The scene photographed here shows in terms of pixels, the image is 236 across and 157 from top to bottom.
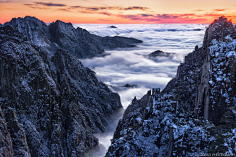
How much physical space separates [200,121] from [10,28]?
7781 centimetres

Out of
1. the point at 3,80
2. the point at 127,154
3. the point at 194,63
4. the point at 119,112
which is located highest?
the point at 194,63

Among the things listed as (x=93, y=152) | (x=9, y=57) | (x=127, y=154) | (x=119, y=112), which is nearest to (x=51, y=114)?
(x=9, y=57)

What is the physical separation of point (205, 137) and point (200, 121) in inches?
212

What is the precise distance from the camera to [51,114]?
77.2 meters

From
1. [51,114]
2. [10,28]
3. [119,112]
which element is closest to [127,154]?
[51,114]

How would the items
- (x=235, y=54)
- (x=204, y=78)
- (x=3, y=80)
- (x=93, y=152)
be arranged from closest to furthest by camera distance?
(x=235, y=54) → (x=204, y=78) → (x=3, y=80) → (x=93, y=152)

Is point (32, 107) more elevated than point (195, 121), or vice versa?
point (195, 121)

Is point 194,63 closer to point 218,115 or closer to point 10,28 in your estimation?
point 218,115

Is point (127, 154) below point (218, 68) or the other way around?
below

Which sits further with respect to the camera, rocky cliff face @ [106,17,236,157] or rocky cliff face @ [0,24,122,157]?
rocky cliff face @ [0,24,122,157]

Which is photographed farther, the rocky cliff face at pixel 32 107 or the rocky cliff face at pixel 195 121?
the rocky cliff face at pixel 32 107

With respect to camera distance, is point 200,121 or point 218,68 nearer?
point 200,121

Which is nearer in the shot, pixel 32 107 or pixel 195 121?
pixel 195 121

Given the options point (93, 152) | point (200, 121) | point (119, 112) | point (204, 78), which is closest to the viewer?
point (200, 121)
